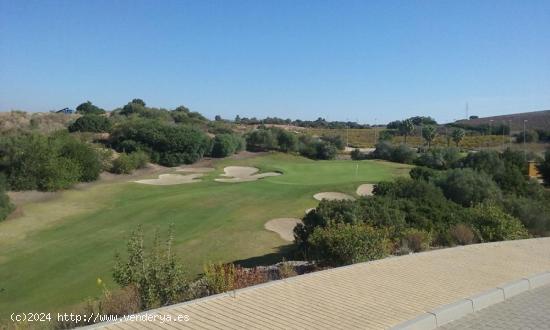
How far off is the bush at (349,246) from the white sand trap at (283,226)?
361 inches

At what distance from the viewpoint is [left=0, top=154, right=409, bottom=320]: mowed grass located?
15.1 metres

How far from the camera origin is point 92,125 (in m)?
60.4

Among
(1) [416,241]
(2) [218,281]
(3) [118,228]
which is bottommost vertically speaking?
(3) [118,228]

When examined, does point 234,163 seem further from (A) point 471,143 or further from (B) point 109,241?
(A) point 471,143

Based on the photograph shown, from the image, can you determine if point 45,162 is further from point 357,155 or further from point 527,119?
point 527,119

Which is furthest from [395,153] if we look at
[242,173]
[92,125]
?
[92,125]

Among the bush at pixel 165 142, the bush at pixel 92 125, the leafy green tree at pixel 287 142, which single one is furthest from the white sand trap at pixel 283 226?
the bush at pixel 92 125

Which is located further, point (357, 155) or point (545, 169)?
point (357, 155)

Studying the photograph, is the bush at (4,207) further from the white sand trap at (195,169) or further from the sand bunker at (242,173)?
the white sand trap at (195,169)

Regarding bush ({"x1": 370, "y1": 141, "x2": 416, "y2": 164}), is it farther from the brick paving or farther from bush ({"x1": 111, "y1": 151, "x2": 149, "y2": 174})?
the brick paving

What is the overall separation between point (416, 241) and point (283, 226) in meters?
10.1

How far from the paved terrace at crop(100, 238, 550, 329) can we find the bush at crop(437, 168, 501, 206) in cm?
1173

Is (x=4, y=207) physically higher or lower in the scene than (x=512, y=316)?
lower

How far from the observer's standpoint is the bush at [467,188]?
22672 mm
